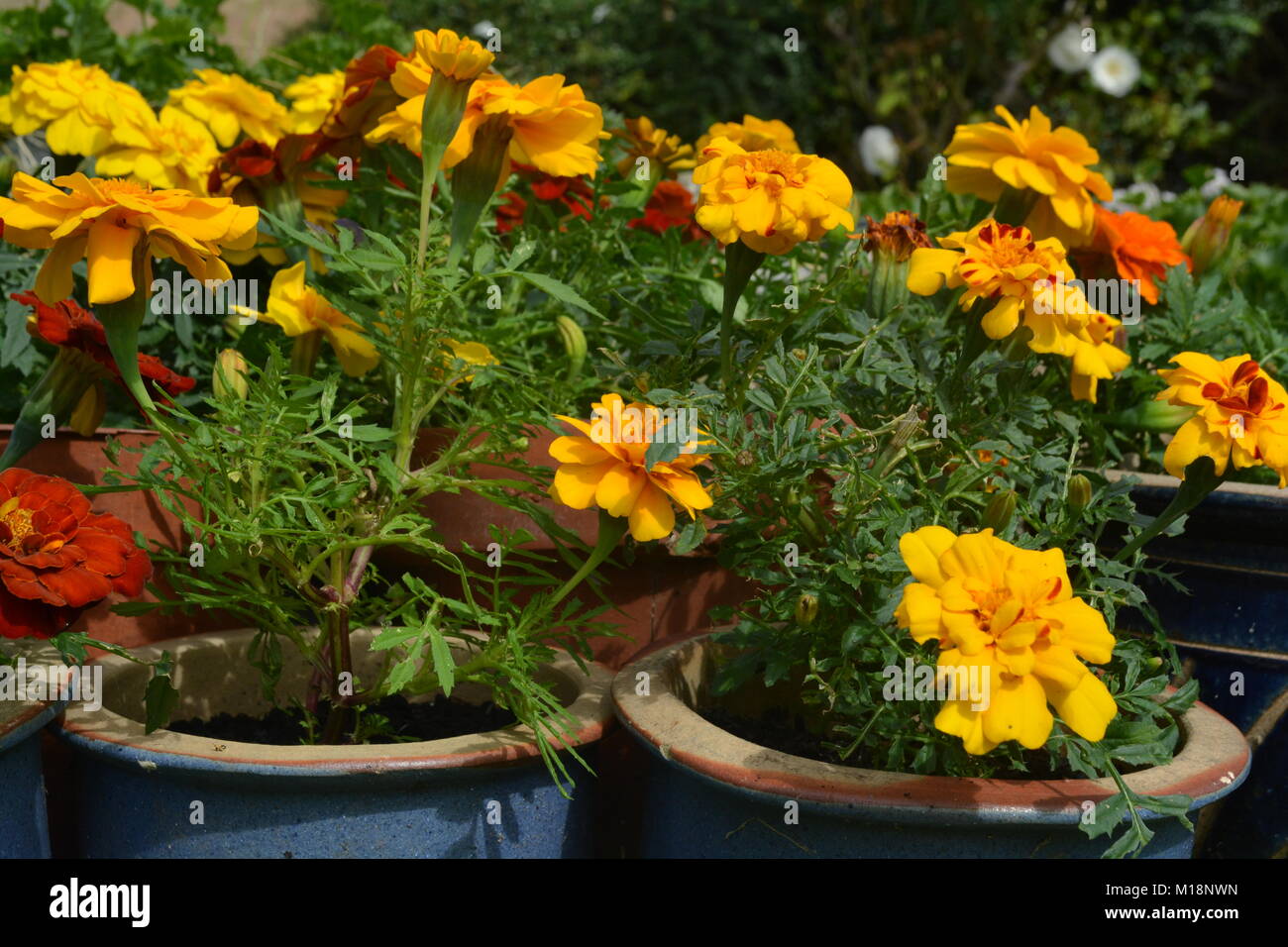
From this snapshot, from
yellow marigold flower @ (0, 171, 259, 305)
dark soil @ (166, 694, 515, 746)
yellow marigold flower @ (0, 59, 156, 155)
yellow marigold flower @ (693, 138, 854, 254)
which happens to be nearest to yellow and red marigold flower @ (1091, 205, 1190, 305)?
yellow marigold flower @ (693, 138, 854, 254)

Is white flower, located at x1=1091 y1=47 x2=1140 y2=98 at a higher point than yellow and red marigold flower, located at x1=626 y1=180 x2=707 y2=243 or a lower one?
higher

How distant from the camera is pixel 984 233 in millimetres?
1264

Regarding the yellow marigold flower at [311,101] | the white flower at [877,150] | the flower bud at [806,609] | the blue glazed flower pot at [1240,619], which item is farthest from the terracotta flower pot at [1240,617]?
the white flower at [877,150]

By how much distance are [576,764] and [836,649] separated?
293 millimetres

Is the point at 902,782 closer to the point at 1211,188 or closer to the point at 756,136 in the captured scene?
the point at 756,136

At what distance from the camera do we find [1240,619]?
1549mm

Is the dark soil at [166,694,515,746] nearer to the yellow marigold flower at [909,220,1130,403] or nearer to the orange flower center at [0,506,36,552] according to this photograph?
the orange flower center at [0,506,36,552]

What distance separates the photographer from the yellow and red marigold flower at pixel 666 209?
1879 millimetres

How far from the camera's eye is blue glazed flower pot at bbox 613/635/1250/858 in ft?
3.69

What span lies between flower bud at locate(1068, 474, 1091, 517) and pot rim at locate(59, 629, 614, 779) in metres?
0.49

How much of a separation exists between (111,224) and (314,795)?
53 cm

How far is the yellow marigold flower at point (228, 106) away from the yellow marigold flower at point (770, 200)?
3.06ft

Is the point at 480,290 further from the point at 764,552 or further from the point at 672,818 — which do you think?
the point at 672,818

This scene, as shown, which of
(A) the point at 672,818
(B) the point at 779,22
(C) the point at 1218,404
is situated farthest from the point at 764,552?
(B) the point at 779,22
